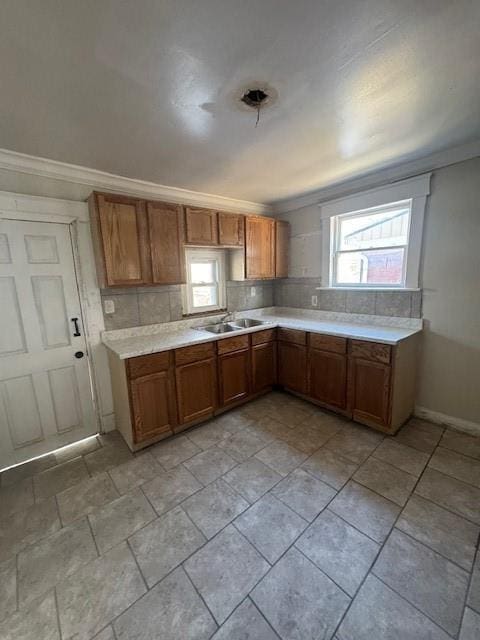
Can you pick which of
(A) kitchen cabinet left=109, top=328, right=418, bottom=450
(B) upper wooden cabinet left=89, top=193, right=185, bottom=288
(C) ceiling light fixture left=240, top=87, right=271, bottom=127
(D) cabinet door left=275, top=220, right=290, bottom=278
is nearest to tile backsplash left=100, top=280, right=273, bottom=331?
(B) upper wooden cabinet left=89, top=193, right=185, bottom=288

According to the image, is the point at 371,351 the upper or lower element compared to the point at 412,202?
lower

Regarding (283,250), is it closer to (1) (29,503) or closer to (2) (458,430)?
(2) (458,430)

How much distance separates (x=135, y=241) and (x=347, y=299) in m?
2.42

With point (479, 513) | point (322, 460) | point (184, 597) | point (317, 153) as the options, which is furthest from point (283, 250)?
point (184, 597)

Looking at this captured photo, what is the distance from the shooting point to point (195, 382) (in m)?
2.69

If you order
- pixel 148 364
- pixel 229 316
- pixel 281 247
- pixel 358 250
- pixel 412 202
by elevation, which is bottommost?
pixel 148 364

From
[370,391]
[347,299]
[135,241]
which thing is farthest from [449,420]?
[135,241]

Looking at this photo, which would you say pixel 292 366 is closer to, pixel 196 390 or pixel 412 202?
pixel 196 390

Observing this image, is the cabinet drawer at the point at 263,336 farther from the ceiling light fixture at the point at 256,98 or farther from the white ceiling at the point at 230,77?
the ceiling light fixture at the point at 256,98

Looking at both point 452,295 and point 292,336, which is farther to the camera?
point 292,336

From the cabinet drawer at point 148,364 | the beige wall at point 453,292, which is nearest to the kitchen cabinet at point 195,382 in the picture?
the cabinet drawer at point 148,364

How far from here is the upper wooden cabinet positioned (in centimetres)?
229

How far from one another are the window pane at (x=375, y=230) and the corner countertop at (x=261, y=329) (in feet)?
2.69

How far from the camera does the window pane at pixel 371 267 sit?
9.28 ft
